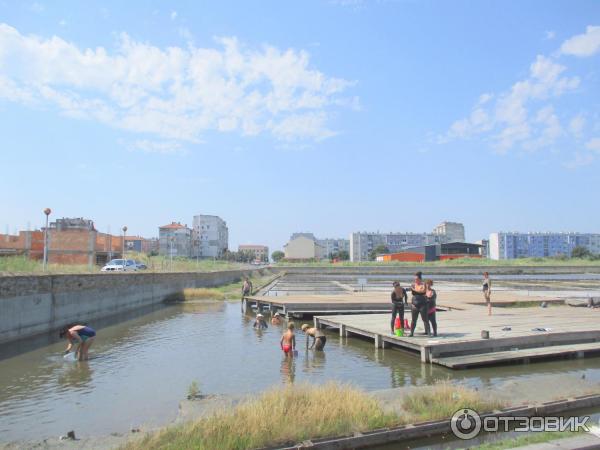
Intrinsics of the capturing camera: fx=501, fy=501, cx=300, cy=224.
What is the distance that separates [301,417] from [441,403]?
96.9 inches

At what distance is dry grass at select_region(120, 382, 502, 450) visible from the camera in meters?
6.27

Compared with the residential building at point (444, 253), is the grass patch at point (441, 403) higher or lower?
lower

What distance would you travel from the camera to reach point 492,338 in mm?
13656

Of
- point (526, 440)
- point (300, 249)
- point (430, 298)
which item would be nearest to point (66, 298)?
point (430, 298)

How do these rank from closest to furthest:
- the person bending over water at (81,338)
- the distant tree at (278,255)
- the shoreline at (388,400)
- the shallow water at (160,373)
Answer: the shoreline at (388,400)
the shallow water at (160,373)
the person bending over water at (81,338)
the distant tree at (278,255)

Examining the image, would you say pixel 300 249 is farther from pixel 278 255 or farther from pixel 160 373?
pixel 160 373

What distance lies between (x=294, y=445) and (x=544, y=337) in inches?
420

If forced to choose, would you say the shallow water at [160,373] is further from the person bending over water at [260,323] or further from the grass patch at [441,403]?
the grass patch at [441,403]

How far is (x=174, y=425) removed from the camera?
6.84 m

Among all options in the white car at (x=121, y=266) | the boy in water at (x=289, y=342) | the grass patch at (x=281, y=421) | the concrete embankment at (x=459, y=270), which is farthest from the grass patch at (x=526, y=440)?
the concrete embankment at (x=459, y=270)

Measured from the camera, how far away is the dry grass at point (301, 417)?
6.27m

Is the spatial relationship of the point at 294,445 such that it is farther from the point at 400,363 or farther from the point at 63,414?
the point at 400,363

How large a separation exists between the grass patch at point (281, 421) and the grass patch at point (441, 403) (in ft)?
1.67

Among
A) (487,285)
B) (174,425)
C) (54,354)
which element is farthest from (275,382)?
(487,285)
